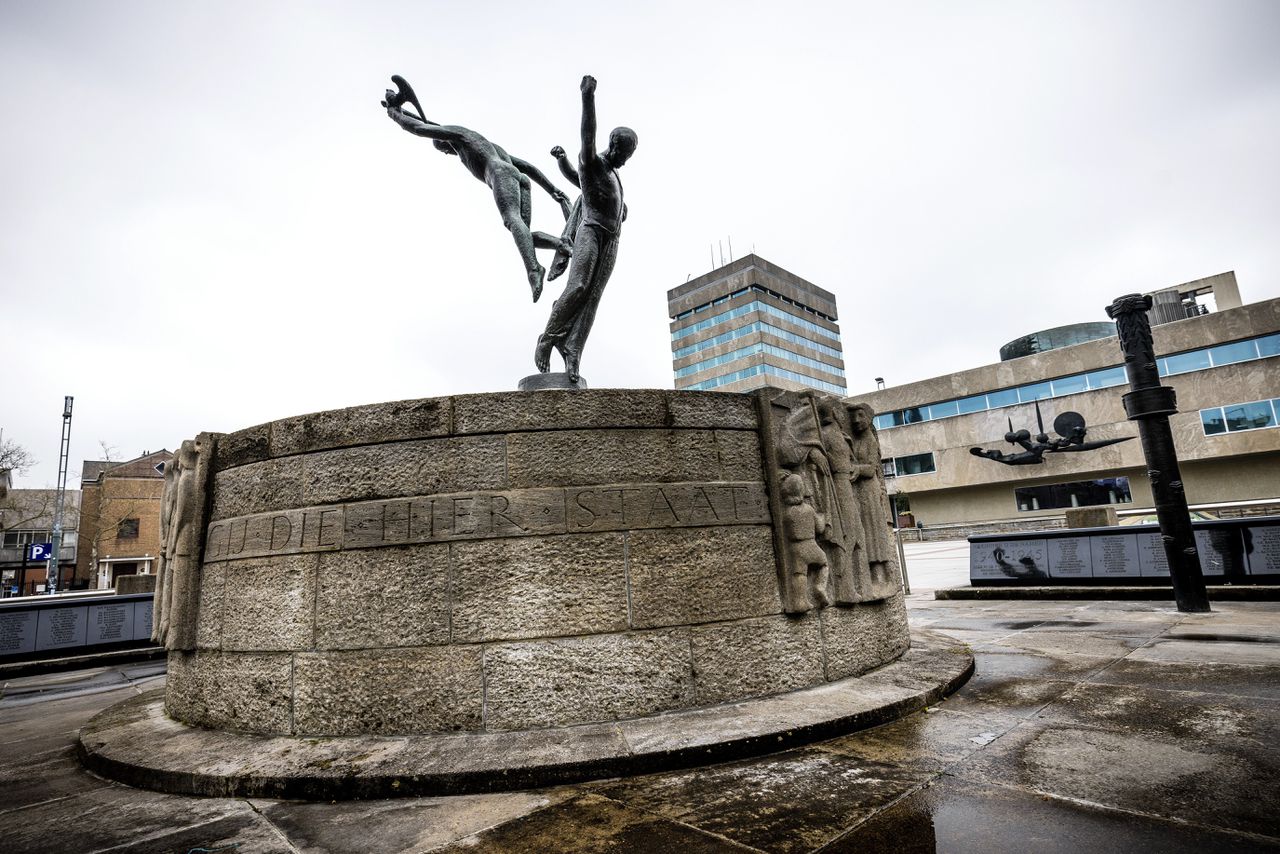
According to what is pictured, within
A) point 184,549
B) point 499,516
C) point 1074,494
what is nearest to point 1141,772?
point 499,516

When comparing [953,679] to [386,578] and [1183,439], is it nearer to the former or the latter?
[386,578]

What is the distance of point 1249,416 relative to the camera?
29.8 m

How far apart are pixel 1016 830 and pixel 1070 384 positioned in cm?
4008

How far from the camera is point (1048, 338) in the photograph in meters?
45.3

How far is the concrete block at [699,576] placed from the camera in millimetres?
4160

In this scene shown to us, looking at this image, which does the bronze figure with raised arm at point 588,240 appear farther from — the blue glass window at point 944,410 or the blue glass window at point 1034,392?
the blue glass window at point 944,410

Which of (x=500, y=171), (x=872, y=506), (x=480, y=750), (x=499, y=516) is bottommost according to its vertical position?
(x=480, y=750)

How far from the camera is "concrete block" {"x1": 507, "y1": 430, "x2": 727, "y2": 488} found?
14.0ft

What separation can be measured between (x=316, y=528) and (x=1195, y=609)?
947 cm

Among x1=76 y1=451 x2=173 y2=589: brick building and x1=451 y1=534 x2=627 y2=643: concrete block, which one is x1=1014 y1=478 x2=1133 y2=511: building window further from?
x1=76 y1=451 x2=173 y2=589: brick building

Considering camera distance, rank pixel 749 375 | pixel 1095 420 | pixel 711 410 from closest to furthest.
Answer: pixel 711 410 < pixel 1095 420 < pixel 749 375

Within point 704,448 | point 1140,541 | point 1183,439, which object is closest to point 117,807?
point 704,448

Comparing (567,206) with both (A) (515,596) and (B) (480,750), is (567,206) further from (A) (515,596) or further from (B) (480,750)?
(B) (480,750)

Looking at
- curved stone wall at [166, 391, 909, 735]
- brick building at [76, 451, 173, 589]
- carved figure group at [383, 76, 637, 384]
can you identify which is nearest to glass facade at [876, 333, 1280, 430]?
carved figure group at [383, 76, 637, 384]
